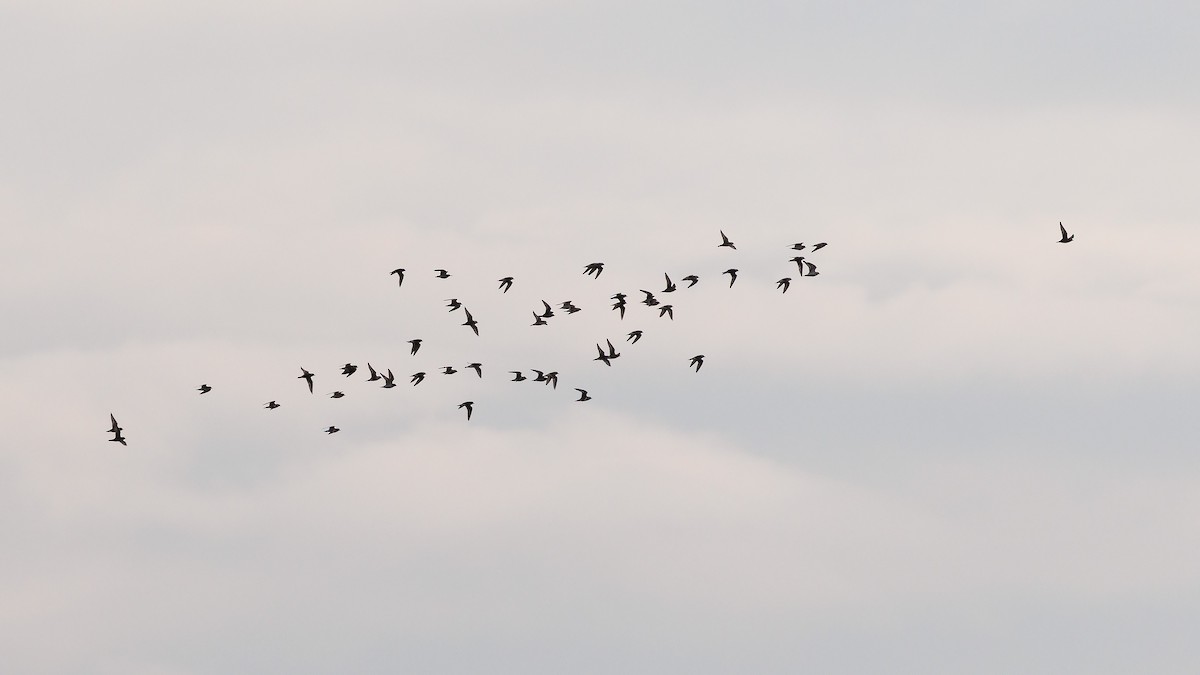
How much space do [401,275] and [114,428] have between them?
28594mm

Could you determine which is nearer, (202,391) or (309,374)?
(202,391)

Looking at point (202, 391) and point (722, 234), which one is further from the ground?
point (722, 234)

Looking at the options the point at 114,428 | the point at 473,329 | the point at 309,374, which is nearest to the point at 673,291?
the point at 473,329

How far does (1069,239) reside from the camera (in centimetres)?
16662

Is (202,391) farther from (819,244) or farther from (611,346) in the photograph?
(819,244)

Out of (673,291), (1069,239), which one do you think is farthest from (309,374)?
(1069,239)

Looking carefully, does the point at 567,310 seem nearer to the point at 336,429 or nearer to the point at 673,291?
the point at 673,291

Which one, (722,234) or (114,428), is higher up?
(722,234)

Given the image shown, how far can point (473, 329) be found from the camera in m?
177

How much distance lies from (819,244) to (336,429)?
1965 inches

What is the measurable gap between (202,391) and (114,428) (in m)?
8.62

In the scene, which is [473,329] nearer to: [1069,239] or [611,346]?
[611,346]

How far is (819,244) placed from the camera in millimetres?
178500

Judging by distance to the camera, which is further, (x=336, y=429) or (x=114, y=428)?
(x=336, y=429)
